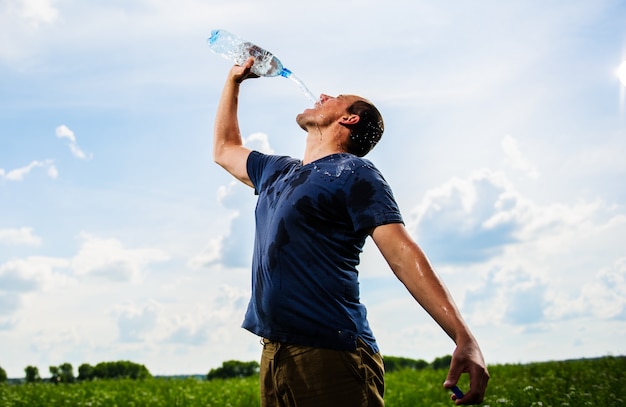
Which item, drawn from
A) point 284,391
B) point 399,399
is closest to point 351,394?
point 284,391

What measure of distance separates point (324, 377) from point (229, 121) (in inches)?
85.9

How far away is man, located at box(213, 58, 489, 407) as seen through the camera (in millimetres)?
2920

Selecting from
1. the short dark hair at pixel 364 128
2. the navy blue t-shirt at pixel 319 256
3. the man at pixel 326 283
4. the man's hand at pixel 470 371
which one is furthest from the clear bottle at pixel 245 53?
the man's hand at pixel 470 371

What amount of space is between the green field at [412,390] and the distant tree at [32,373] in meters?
1.28

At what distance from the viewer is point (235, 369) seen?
16.7m

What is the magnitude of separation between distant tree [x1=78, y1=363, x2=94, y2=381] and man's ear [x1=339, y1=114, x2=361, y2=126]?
12950 millimetres

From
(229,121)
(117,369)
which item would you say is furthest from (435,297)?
(117,369)

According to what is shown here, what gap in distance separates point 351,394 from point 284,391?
32 centimetres

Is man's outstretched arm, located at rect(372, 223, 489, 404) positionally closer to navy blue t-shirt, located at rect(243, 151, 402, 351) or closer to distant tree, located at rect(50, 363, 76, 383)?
navy blue t-shirt, located at rect(243, 151, 402, 351)

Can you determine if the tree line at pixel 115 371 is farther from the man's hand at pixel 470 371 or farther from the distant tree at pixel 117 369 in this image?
the man's hand at pixel 470 371

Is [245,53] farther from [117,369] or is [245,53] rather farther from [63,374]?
[117,369]

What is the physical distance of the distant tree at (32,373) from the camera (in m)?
15.0

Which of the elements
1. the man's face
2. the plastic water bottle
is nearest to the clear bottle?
the plastic water bottle

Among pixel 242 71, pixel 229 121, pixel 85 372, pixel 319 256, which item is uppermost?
pixel 242 71
